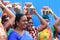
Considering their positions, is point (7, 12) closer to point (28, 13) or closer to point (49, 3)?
point (28, 13)

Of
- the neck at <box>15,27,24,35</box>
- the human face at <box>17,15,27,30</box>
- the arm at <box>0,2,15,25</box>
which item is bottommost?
the neck at <box>15,27,24,35</box>

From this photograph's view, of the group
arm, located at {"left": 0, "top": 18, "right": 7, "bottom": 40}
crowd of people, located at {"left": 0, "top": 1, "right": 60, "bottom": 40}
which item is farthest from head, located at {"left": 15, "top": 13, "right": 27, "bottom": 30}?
arm, located at {"left": 0, "top": 18, "right": 7, "bottom": 40}

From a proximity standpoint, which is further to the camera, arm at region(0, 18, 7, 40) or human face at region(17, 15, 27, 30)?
human face at region(17, 15, 27, 30)

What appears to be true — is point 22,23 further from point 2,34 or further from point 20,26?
point 2,34

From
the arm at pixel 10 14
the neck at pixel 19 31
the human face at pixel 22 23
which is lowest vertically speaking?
the neck at pixel 19 31

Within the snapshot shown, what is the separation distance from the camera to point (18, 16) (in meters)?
2.48

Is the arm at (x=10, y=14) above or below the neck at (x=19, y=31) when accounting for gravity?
above

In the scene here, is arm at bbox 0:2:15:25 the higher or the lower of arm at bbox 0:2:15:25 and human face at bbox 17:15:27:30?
the higher

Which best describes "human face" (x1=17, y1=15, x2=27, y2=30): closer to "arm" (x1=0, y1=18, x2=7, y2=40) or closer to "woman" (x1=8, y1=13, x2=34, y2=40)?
"woman" (x1=8, y1=13, x2=34, y2=40)

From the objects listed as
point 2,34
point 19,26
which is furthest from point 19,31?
point 2,34

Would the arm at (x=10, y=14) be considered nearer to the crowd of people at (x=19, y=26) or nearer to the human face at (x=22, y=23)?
the crowd of people at (x=19, y=26)

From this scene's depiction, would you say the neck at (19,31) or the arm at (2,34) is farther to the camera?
the neck at (19,31)

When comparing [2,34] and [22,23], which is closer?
[2,34]

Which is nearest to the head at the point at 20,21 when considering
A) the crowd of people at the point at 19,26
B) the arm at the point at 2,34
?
the crowd of people at the point at 19,26
